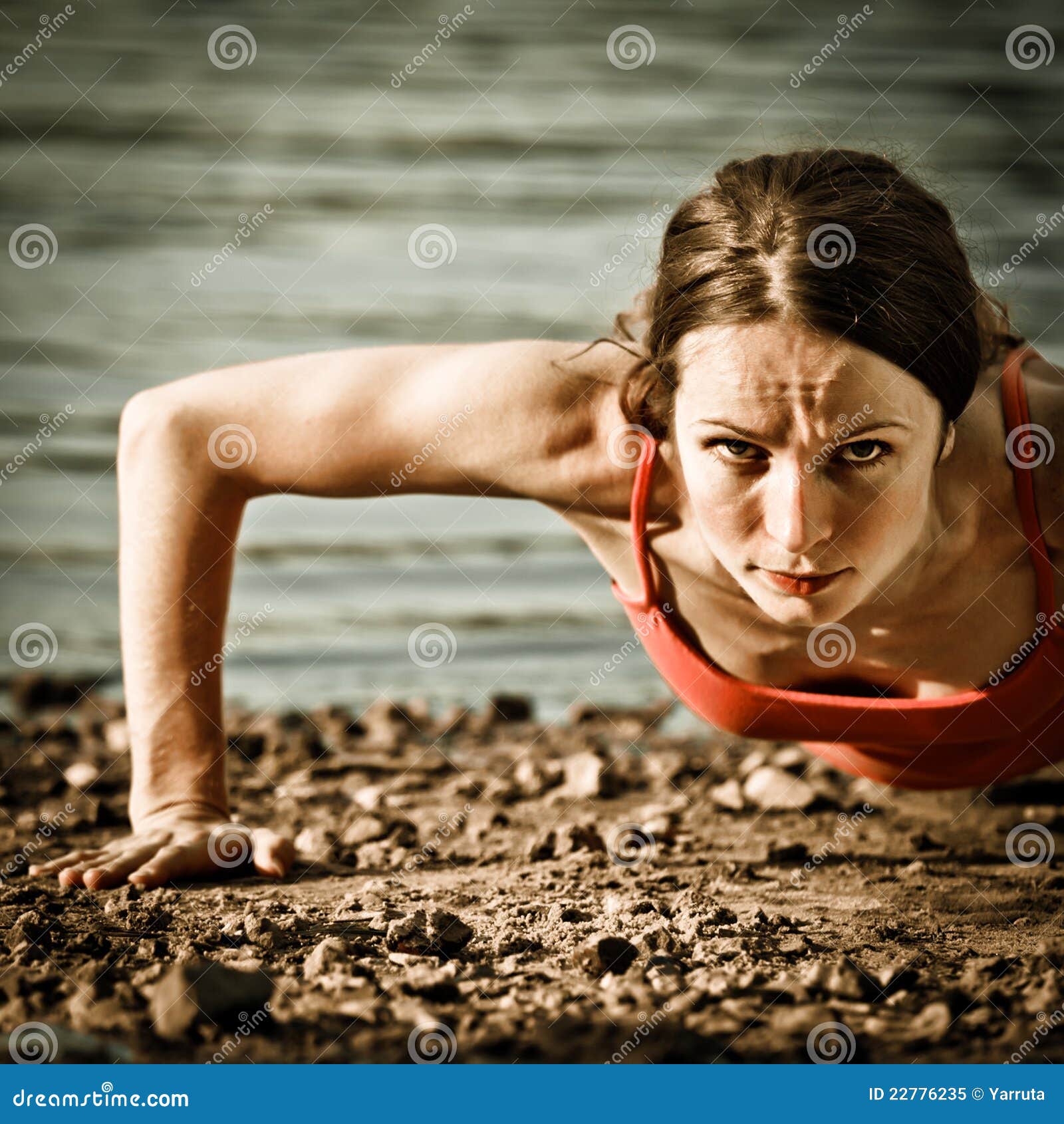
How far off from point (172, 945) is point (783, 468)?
1.29 m

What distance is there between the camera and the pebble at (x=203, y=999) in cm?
187

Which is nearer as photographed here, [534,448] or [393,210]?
[534,448]

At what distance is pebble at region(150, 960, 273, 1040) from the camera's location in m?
1.87

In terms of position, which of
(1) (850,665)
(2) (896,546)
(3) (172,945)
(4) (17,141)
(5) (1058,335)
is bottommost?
(3) (172,945)

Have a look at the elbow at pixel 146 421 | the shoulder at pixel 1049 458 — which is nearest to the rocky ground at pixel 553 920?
the shoulder at pixel 1049 458

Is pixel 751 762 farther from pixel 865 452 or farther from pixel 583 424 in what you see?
pixel 865 452

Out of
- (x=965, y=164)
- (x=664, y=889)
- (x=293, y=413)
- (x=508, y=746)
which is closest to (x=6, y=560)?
(x=508, y=746)

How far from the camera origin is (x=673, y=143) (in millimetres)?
8391

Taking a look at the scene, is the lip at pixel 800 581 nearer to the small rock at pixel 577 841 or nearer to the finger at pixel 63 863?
the small rock at pixel 577 841

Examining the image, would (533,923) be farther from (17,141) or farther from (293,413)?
(17,141)

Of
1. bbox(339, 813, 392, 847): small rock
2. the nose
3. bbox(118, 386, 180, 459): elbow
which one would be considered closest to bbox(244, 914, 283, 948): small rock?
bbox(339, 813, 392, 847): small rock

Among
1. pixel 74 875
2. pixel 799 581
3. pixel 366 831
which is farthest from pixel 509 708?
pixel 799 581

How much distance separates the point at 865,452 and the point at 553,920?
0.98 m

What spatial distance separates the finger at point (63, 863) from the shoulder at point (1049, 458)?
1928 mm
